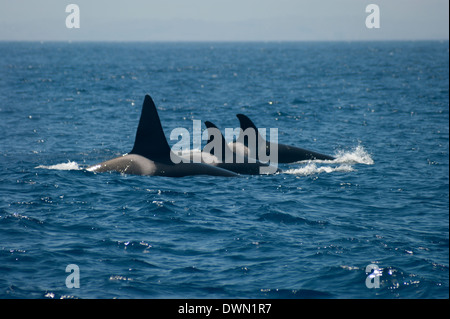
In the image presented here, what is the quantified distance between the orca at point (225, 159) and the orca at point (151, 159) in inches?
42.9

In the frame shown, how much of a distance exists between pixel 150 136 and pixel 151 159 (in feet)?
3.41

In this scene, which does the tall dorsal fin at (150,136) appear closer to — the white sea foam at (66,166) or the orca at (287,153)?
the white sea foam at (66,166)

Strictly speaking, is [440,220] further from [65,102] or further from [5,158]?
[65,102]

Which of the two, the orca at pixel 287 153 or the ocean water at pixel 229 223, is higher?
the orca at pixel 287 153

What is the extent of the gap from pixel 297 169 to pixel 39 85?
55.9 metres

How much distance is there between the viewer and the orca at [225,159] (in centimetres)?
2316

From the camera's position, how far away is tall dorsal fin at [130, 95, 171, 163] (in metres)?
20.8

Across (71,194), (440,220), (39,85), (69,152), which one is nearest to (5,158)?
(69,152)

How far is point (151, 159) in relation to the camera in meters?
21.6

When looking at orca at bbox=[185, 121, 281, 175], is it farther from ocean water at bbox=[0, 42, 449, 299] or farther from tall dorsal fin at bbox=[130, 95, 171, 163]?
tall dorsal fin at bbox=[130, 95, 171, 163]

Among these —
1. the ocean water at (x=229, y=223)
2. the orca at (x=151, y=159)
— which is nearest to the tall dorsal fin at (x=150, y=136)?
the orca at (x=151, y=159)

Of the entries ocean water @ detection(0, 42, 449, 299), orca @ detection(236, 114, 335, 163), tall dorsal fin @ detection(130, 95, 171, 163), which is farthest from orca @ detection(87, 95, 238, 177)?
orca @ detection(236, 114, 335, 163)

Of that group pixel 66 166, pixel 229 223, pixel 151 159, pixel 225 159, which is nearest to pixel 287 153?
pixel 225 159

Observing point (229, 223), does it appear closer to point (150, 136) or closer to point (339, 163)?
point (150, 136)
